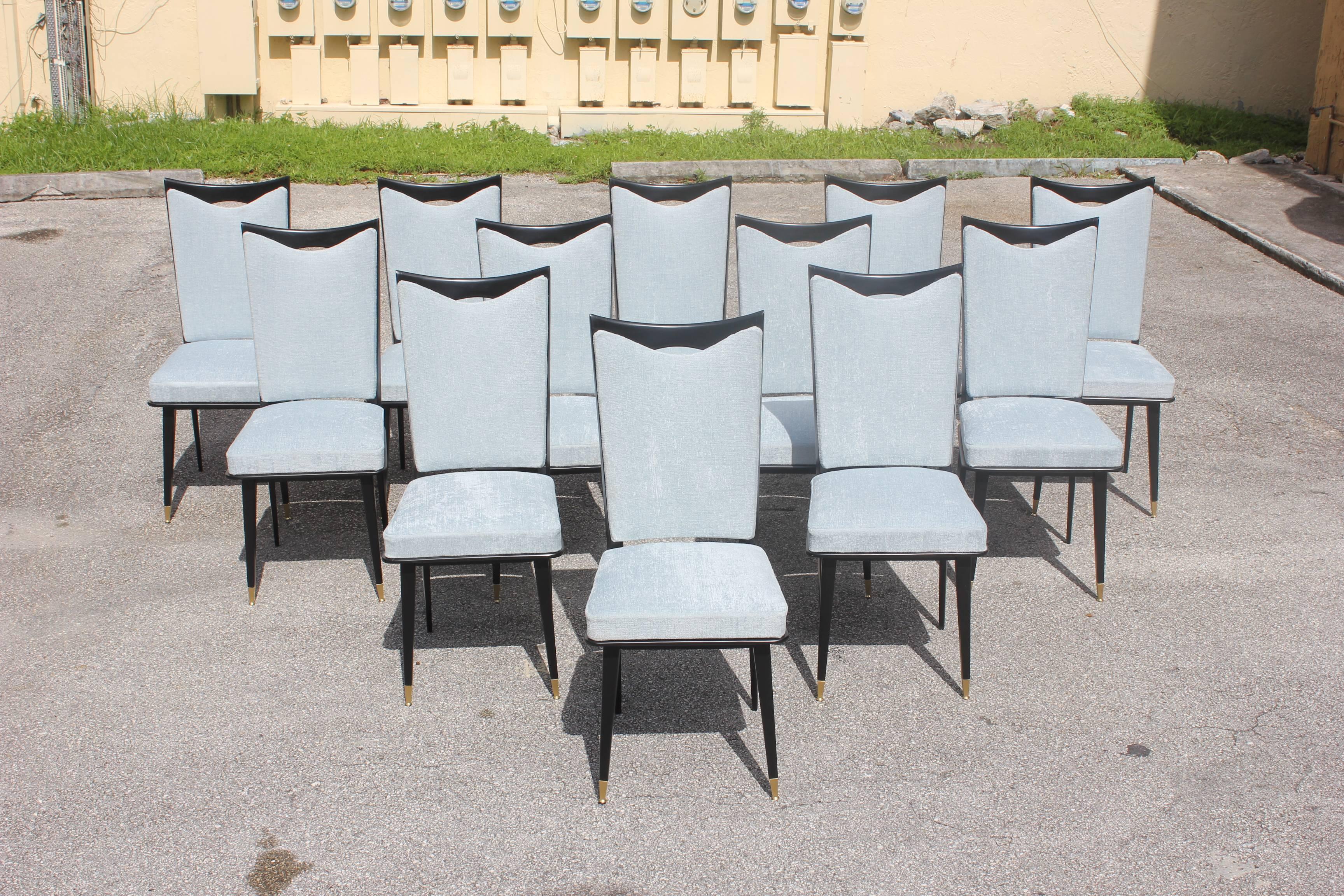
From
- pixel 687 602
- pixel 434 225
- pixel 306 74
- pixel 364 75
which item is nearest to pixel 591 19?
pixel 364 75

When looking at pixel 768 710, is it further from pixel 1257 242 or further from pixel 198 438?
pixel 1257 242

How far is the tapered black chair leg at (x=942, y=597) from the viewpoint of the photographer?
3.87 metres

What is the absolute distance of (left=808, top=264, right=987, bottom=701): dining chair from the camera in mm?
3703

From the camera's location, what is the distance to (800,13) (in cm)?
1036

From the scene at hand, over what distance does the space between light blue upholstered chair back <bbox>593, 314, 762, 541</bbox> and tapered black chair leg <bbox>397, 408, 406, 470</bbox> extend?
5.56 feet

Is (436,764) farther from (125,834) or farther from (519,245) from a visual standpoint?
(519,245)

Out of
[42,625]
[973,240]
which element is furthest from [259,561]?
[973,240]

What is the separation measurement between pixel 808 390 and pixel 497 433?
4.30 ft

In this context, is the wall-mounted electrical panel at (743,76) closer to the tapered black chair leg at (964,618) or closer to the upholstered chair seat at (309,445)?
the upholstered chair seat at (309,445)

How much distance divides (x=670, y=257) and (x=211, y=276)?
1887 mm

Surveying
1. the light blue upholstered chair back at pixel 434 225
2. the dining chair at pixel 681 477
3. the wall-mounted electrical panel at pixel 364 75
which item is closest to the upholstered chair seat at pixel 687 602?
the dining chair at pixel 681 477

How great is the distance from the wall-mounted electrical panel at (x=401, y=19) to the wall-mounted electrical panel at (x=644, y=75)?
1.82m

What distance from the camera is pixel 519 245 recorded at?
432 centimetres

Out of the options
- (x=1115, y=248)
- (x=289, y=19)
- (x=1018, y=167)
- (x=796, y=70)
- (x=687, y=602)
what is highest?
(x=289, y=19)
